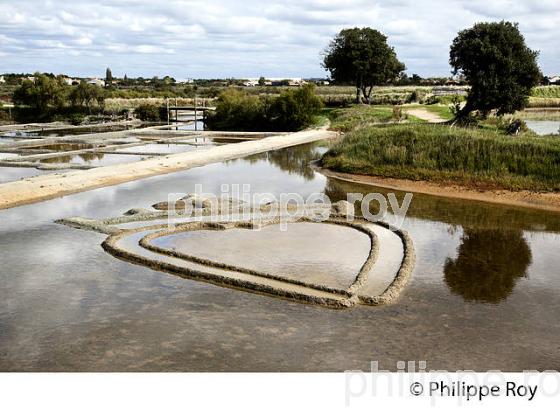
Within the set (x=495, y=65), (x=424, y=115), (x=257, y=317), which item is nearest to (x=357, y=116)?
(x=424, y=115)

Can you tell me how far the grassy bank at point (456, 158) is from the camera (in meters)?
20.0

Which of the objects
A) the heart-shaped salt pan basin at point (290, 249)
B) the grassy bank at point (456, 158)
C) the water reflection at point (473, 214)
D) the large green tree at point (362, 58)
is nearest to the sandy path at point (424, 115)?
the large green tree at point (362, 58)

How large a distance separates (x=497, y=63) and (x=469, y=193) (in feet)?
55.9

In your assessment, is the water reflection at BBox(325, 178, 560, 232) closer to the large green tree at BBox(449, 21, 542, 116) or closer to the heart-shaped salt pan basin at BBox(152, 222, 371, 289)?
the heart-shaped salt pan basin at BBox(152, 222, 371, 289)

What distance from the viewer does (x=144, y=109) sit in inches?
2146

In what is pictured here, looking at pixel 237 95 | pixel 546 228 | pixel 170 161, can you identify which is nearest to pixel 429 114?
pixel 237 95

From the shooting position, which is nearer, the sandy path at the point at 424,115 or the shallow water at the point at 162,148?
the shallow water at the point at 162,148

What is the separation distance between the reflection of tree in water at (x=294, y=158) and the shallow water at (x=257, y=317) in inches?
439

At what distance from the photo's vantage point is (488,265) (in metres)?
11.9

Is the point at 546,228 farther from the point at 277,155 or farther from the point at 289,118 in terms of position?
the point at 289,118

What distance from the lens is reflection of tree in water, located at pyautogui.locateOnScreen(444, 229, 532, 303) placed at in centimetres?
1036

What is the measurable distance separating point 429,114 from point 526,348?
38.2 meters

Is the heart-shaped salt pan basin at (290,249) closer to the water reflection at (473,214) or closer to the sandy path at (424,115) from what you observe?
the water reflection at (473,214)

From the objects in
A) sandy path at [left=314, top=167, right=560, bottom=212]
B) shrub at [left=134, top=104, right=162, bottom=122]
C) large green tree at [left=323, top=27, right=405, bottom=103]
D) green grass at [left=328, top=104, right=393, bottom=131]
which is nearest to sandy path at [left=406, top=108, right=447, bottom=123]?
green grass at [left=328, top=104, right=393, bottom=131]
